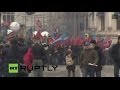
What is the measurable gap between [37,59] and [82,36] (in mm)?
1053

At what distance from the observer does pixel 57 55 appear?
26.4 meters

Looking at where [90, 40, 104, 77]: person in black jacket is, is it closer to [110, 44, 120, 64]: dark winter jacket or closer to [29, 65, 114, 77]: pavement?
[29, 65, 114, 77]: pavement

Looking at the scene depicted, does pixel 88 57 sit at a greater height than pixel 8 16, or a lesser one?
lesser

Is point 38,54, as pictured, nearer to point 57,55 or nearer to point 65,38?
point 57,55

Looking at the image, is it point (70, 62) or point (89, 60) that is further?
point (89, 60)

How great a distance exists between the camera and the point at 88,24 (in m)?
26.4

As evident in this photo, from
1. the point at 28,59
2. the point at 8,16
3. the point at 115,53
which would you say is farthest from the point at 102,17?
the point at 8,16

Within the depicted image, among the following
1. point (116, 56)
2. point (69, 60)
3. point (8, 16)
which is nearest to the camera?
point (8, 16)

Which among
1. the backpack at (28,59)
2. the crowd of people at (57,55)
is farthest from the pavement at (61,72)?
the backpack at (28,59)

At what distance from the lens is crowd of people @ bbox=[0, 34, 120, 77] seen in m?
26.4
